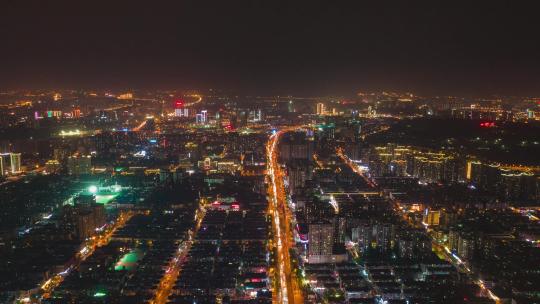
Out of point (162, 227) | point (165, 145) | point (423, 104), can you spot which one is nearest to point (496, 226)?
point (162, 227)

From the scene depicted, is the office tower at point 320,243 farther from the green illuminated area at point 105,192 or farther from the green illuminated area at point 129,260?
the green illuminated area at point 105,192

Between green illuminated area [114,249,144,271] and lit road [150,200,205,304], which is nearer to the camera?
lit road [150,200,205,304]

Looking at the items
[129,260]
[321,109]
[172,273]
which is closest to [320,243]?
[172,273]

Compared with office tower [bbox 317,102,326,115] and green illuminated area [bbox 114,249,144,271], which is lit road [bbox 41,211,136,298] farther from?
office tower [bbox 317,102,326,115]

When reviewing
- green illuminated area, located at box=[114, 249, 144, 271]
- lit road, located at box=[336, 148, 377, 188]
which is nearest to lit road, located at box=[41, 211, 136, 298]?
green illuminated area, located at box=[114, 249, 144, 271]

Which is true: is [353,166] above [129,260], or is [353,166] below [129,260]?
above

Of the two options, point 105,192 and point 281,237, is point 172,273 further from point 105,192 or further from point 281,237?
point 105,192

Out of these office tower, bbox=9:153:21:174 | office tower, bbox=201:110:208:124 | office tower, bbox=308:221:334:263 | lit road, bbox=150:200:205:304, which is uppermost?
office tower, bbox=201:110:208:124
